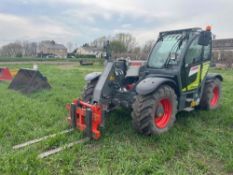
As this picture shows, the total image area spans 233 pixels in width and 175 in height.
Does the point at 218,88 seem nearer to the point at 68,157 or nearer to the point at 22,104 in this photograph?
the point at 68,157

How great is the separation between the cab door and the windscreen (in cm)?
22

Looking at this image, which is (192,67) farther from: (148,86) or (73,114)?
(73,114)

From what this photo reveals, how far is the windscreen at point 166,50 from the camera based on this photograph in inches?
196

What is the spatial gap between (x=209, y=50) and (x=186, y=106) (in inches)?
61.7

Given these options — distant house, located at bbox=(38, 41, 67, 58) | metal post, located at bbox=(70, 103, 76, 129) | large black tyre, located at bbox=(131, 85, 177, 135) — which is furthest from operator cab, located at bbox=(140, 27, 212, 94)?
distant house, located at bbox=(38, 41, 67, 58)

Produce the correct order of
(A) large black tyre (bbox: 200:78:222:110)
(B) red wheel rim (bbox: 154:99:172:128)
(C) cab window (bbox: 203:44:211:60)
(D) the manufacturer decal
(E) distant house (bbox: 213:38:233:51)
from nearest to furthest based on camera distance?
(B) red wheel rim (bbox: 154:99:172:128)
(D) the manufacturer decal
(C) cab window (bbox: 203:44:211:60)
(A) large black tyre (bbox: 200:78:222:110)
(E) distant house (bbox: 213:38:233:51)

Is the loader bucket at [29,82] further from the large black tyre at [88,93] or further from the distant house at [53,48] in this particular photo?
the distant house at [53,48]

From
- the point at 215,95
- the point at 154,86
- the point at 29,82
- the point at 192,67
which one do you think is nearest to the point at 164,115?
the point at 154,86

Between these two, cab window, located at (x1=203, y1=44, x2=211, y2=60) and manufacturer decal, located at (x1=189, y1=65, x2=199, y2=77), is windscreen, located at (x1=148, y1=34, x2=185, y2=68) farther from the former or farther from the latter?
cab window, located at (x1=203, y1=44, x2=211, y2=60)

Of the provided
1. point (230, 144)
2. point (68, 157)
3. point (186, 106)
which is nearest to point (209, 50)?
point (186, 106)

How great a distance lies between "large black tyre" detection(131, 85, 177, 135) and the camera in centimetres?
406

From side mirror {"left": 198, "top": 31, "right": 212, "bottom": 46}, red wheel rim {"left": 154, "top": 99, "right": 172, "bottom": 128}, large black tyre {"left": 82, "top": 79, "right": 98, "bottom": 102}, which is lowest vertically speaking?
red wheel rim {"left": 154, "top": 99, "right": 172, "bottom": 128}

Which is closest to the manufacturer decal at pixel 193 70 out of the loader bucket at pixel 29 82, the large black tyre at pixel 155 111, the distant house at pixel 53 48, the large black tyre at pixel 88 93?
the large black tyre at pixel 155 111

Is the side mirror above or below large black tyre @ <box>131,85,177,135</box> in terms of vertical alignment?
above
